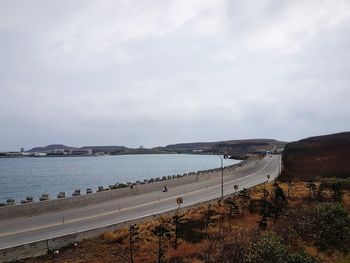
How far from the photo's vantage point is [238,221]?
3353cm

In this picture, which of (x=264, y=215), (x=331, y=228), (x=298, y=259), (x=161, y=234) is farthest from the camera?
(x=264, y=215)

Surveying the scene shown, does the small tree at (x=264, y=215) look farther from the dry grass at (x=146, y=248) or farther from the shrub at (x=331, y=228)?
the shrub at (x=331, y=228)

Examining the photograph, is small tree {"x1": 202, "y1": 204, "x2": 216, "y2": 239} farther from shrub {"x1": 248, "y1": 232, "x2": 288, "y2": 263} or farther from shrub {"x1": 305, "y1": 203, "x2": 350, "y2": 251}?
shrub {"x1": 248, "y1": 232, "x2": 288, "y2": 263}

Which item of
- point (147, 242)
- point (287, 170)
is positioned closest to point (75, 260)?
point (147, 242)

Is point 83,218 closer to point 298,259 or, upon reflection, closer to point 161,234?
point 161,234

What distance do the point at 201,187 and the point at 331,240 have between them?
1530 inches

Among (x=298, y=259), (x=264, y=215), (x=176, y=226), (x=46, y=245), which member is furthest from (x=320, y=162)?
(x=298, y=259)

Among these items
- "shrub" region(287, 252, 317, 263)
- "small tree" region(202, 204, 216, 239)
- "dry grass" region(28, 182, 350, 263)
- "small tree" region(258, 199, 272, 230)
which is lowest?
"dry grass" region(28, 182, 350, 263)

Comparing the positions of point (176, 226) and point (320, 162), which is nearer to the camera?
point (176, 226)

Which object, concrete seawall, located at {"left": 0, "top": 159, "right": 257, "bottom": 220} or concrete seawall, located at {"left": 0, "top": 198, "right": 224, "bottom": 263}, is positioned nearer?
concrete seawall, located at {"left": 0, "top": 198, "right": 224, "bottom": 263}

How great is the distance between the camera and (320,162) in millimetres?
73875

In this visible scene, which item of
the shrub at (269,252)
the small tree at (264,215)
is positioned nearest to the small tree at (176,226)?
the small tree at (264,215)

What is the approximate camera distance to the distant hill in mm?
67312

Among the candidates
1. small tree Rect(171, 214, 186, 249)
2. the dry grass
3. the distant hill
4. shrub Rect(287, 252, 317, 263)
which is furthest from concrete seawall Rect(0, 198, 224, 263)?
the distant hill
